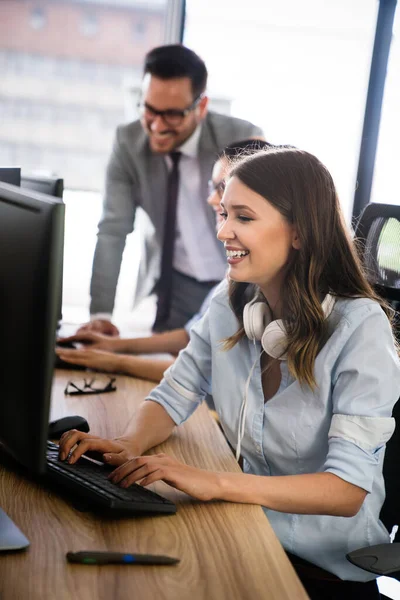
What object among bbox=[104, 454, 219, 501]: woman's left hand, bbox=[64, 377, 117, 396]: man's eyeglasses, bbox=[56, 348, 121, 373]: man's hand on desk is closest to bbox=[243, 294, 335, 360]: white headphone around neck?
bbox=[104, 454, 219, 501]: woman's left hand

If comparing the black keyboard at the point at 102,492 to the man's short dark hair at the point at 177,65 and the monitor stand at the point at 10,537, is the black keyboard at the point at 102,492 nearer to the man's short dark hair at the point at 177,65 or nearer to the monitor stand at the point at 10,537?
the monitor stand at the point at 10,537

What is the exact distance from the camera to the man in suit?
2611 millimetres

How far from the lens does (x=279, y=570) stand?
0.97m

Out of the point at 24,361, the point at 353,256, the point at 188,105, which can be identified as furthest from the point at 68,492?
the point at 188,105

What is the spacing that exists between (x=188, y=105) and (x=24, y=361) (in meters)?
1.85

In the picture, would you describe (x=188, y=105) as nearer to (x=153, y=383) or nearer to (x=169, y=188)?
(x=169, y=188)

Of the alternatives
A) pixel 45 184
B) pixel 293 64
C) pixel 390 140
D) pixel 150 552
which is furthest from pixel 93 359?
pixel 293 64

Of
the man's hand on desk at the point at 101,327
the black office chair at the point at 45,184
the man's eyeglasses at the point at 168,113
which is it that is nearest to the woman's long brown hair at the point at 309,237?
the black office chair at the point at 45,184

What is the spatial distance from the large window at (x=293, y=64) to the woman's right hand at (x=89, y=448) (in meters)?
2.57

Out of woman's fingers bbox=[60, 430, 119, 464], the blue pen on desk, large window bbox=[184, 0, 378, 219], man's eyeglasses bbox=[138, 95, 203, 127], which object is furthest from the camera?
large window bbox=[184, 0, 378, 219]

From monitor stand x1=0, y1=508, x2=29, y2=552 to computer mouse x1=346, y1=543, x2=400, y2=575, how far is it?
47 centimetres

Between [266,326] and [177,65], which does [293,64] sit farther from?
[266,326]

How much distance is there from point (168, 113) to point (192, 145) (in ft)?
0.72

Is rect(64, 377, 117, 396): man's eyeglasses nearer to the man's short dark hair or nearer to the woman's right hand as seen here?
the woman's right hand
